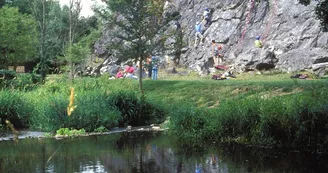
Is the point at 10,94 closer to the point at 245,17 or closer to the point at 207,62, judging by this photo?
the point at 207,62

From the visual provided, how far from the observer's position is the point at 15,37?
42625 millimetres

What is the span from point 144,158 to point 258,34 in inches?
980

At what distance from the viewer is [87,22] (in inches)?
2378

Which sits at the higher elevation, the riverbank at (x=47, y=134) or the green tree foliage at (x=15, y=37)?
Result: the green tree foliage at (x=15, y=37)

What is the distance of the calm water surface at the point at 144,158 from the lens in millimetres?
10492

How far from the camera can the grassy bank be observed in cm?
1219

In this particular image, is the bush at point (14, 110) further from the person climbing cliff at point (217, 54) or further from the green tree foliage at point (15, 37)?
the green tree foliage at point (15, 37)

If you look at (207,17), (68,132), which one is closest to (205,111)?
(68,132)

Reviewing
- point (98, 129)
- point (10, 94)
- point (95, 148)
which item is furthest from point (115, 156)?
point (10, 94)

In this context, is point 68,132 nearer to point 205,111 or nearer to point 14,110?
point 14,110

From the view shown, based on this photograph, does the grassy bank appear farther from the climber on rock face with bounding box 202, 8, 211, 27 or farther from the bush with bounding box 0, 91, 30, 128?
the climber on rock face with bounding box 202, 8, 211, 27

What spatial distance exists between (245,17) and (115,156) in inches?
1046

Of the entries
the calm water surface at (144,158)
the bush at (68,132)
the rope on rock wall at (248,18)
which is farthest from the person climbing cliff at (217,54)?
the calm water surface at (144,158)

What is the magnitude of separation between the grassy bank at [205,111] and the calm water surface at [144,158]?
0.63m
